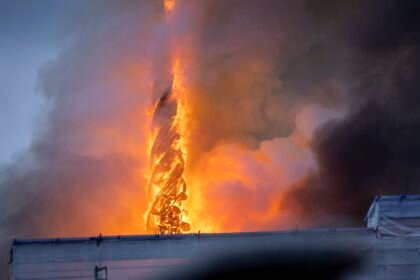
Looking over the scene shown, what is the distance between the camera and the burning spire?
37.2 meters

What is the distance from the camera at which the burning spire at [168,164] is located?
37219 mm

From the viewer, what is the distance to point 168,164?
124ft

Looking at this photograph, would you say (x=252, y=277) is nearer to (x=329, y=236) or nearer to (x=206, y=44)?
(x=329, y=236)

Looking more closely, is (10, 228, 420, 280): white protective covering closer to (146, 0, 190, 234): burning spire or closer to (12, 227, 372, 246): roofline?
(12, 227, 372, 246): roofline

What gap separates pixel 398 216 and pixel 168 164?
12382mm

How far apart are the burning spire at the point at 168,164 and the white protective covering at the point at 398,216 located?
11.0 meters

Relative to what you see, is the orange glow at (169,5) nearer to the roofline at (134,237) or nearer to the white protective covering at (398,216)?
the roofline at (134,237)

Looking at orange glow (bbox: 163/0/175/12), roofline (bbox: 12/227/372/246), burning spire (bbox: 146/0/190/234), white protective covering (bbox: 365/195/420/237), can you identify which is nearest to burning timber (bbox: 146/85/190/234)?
burning spire (bbox: 146/0/190/234)

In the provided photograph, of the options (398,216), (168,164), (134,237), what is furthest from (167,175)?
(398,216)

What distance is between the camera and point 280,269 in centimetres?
2947

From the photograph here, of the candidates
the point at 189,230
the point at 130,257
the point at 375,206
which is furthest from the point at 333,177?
the point at 130,257

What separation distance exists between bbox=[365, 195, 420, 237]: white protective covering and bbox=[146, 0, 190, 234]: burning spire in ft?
36.2

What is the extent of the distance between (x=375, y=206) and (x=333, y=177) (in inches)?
540

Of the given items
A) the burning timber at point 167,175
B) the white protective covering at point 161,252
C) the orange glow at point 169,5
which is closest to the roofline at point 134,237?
the white protective covering at point 161,252
